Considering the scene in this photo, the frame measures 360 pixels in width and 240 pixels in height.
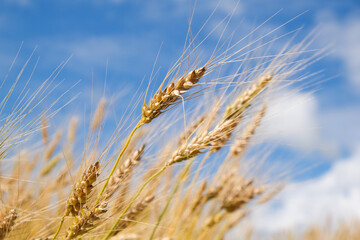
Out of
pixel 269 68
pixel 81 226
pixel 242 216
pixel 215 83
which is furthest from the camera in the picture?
pixel 242 216

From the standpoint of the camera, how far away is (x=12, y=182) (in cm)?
214

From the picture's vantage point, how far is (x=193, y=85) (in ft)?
4.25

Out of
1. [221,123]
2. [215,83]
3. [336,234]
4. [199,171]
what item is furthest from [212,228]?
[336,234]

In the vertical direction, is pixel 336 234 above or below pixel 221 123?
below

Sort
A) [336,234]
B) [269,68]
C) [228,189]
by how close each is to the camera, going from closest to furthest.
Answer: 1. [269,68]
2. [228,189]
3. [336,234]

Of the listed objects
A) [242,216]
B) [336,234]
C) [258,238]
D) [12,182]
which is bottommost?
[336,234]

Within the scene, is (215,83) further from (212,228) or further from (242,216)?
(242,216)

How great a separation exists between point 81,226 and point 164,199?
2.21ft

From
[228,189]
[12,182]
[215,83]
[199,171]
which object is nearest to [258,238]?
[228,189]

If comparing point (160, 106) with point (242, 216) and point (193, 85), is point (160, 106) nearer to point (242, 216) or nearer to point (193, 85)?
point (193, 85)

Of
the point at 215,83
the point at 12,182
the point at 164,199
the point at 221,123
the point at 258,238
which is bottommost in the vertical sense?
the point at 258,238

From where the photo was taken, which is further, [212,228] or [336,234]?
[336,234]

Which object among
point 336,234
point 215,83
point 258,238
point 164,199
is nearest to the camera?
point 215,83

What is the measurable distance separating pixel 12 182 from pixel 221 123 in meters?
1.28
